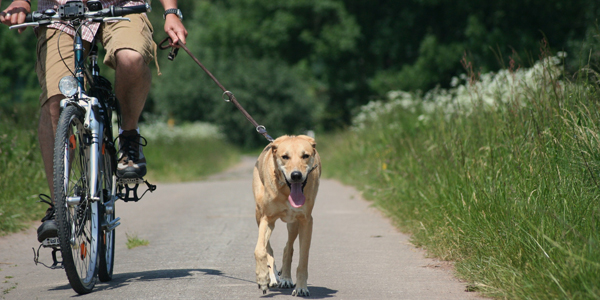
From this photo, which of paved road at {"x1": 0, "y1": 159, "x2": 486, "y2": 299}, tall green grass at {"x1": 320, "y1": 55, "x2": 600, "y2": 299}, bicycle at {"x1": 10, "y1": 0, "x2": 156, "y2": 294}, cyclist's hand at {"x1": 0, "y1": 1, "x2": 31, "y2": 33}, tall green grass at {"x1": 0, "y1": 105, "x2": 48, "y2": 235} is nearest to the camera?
tall green grass at {"x1": 320, "y1": 55, "x2": 600, "y2": 299}

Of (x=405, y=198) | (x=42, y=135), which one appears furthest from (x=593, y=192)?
(x=42, y=135)

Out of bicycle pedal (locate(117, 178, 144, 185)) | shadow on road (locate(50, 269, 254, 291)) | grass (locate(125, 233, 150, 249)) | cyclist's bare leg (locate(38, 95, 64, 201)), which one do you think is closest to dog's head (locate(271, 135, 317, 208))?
shadow on road (locate(50, 269, 254, 291))

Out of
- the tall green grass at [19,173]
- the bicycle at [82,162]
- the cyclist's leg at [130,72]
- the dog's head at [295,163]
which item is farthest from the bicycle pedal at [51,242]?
the tall green grass at [19,173]

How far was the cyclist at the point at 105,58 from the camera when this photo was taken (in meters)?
3.94

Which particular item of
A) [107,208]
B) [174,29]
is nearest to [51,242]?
[107,208]

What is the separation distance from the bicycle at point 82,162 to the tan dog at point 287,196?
1011mm

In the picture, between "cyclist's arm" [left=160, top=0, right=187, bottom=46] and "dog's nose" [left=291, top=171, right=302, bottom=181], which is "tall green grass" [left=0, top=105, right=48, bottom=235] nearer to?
"cyclist's arm" [left=160, top=0, right=187, bottom=46]

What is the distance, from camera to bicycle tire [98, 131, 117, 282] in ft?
13.1

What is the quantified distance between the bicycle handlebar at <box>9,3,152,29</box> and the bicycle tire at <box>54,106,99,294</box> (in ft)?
1.84

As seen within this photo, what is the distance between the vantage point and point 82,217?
3.64m

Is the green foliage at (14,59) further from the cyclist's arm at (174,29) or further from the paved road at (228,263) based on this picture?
the cyclist's arm at (174,29)

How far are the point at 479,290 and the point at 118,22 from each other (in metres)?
2.85

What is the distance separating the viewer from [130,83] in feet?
13.5

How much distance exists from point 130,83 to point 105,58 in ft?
0.74
